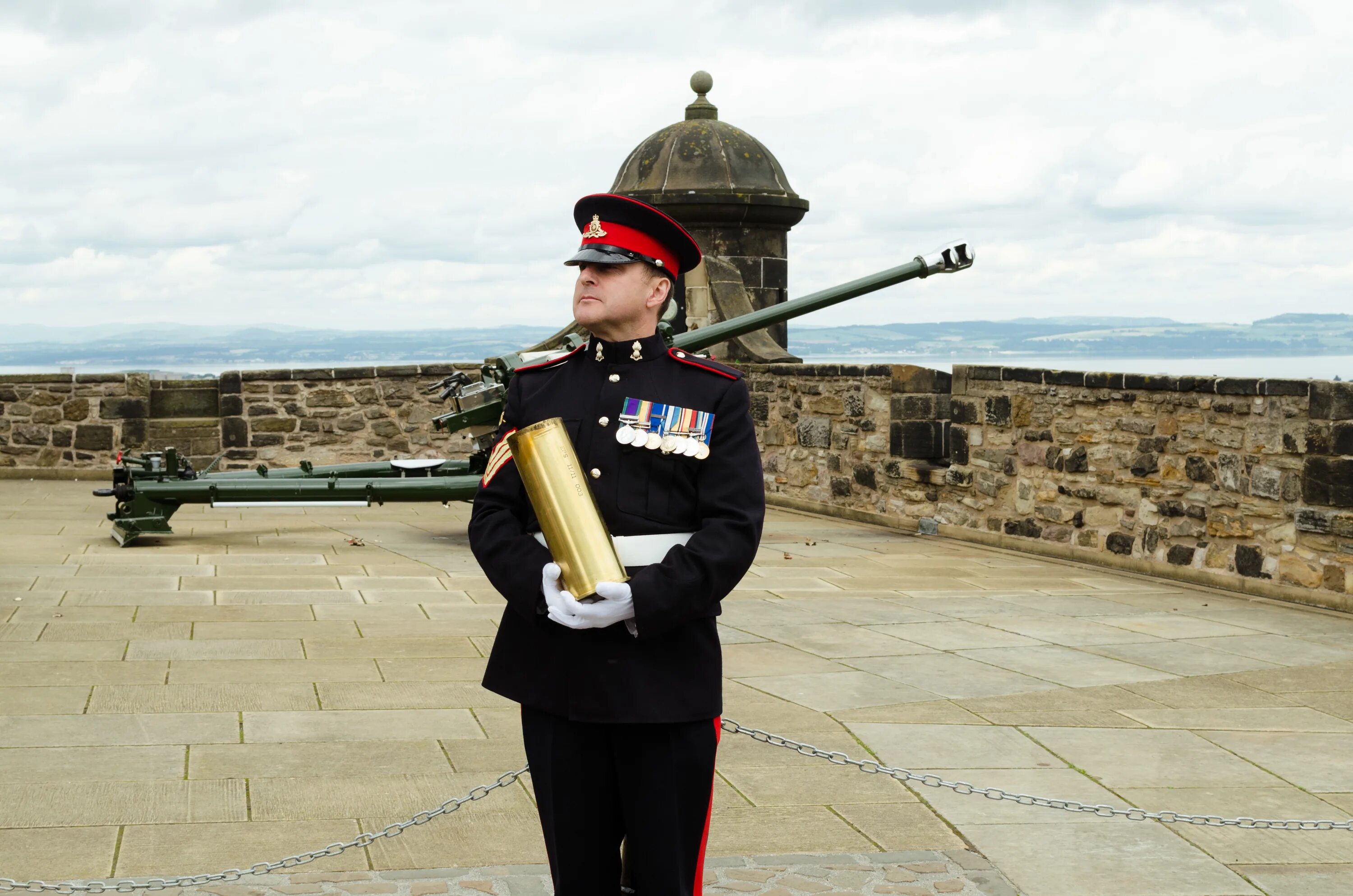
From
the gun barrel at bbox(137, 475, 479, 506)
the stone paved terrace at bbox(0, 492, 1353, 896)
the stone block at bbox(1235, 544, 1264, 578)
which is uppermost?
the gun barrel at bbox(137, 475, 479, 506)

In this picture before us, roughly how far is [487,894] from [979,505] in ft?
24.9

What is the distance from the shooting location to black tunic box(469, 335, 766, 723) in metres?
2.54

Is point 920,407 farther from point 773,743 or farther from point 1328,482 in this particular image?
point 773,743

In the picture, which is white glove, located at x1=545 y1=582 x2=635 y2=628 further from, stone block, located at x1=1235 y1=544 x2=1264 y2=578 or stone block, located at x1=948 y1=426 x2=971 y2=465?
stone block, located at x1=948 y1=426 x2=971 y2=465

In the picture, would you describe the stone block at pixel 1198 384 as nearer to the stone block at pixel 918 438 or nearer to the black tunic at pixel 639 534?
the stone block at pixel 918 438

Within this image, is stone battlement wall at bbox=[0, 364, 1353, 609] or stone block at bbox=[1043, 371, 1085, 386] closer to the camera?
stone battlement wall at bbox=[0, 364, 1353, 609]

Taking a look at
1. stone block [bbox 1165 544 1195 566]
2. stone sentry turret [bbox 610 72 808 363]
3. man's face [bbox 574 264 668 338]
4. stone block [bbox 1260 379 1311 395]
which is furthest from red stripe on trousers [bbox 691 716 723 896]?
stone sentry turret [bbox 610 72 808 363]

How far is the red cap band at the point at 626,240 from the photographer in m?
2.68

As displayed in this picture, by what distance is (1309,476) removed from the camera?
7.71m

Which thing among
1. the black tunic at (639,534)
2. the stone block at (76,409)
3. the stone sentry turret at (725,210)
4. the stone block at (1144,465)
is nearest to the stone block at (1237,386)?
the stone block at (1144,465)

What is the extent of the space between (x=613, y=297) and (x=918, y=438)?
8388 millimetres

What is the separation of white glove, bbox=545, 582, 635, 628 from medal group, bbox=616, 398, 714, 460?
0.91 ft

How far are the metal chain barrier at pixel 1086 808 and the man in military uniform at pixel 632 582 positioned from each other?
965mm

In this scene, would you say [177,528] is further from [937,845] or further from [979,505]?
[937,845]
